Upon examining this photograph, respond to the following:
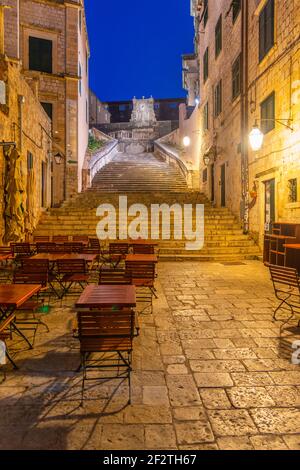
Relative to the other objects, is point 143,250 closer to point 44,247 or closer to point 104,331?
point 44,247

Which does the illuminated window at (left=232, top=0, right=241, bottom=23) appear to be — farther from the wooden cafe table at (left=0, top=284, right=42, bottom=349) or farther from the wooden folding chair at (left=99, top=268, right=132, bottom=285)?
the wooden cafe table at (left=0, top=284, right=42, bottom=349)

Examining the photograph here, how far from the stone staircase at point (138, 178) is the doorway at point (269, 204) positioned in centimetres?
871

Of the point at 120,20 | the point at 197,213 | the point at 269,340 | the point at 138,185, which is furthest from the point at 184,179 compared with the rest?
the point at 120,20

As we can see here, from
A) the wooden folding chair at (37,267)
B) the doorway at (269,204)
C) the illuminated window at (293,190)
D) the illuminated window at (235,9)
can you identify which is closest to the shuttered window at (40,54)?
the illuminated window at (235,9)

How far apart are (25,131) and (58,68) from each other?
9812mm

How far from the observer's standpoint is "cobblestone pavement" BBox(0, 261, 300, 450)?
2.84m

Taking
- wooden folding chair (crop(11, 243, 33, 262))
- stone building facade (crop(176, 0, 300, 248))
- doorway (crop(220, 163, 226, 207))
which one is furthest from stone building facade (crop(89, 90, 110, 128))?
wooden folding chair (crop(11, 243, 33, 262))

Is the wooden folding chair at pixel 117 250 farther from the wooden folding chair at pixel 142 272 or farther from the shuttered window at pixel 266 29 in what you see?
the shuttered window at pixel 266 29

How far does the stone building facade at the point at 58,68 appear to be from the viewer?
2070 cm

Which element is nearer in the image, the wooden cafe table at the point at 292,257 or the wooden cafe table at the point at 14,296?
the wooden cafe table at the point at 14,296

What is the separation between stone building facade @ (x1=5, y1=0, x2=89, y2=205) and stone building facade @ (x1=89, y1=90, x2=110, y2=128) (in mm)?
22780

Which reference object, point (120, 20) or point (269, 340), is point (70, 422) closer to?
point (269, 340)

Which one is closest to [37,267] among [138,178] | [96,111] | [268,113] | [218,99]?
[268,113]
